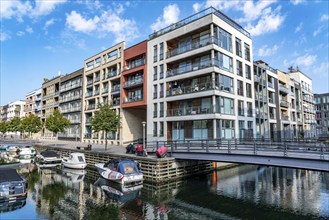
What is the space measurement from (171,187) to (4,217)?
38.7ft

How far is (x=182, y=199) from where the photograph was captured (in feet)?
55.1

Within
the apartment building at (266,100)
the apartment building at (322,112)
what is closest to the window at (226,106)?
the apartment building at (266,100)

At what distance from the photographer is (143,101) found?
38.6 meters

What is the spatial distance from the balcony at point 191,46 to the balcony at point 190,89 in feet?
16.7

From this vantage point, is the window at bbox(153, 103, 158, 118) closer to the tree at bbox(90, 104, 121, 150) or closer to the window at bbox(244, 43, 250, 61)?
the tree at bbox(90, 104, 121, 150)

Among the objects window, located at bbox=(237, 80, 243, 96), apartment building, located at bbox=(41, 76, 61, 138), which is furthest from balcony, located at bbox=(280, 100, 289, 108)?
apartment building, located at bbox=(41, 76, 61, 138)

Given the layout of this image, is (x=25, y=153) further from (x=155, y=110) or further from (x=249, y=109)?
(x=249, y=109)

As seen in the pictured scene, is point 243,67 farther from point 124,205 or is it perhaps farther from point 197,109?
point 124,205

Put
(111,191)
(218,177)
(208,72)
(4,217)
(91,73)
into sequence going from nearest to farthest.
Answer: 1. (4,217)
2. (111,191)
3. (218,177)
4. (208,72)
5. (91,73)

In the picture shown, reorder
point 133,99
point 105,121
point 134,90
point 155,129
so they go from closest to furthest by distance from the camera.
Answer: point 105,121, point 155,129, point 133,99, point 134,90

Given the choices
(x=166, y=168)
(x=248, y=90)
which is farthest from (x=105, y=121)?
(x=248, y=90)

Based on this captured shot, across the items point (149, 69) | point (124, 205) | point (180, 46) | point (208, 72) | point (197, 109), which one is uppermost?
point (180, 46)

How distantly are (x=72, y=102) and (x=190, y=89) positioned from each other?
39.1 metres

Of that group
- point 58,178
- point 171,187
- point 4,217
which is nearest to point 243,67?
point 171,187
